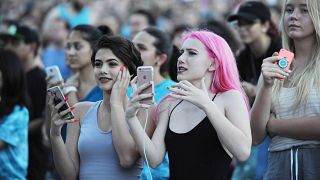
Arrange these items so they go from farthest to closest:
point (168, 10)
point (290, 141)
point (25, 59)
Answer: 1. point (168, 10)
2. point (25, 59)
3. point (290, 141)

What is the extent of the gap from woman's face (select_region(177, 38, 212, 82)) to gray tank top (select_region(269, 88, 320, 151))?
58 cm

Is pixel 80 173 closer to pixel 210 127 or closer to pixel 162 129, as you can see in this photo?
pixel 162 129

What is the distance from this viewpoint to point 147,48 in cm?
718

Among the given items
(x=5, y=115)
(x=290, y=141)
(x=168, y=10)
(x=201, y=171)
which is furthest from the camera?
(x=168, y=10)

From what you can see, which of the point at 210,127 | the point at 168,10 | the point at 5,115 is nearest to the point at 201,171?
the point at 210,127

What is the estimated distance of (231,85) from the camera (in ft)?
16.2

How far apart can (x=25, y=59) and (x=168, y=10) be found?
9.02 metres

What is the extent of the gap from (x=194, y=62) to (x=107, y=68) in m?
0.72

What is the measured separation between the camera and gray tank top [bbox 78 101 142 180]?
5.20 meters

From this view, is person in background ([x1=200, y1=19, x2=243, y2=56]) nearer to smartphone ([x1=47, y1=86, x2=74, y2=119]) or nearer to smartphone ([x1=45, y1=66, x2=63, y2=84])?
smartphone ([x1=45, y1=66, x2=63, y2=84])

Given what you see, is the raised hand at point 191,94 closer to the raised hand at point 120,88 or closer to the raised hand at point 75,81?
the raised hand at point 120,88

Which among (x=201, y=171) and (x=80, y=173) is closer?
(x=201, y=171)

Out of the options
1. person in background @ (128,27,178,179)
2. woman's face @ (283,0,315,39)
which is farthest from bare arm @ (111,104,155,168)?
person in background @ (128,27,178,179)

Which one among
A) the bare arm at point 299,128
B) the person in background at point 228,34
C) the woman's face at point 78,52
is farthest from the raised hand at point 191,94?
the person in background at point 228,34
